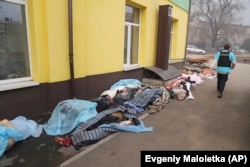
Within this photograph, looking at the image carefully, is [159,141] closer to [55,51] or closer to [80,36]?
[55,51]

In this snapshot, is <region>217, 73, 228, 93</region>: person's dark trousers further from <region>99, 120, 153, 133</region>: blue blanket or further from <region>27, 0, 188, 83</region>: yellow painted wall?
<region>99, 120, 153, 133</region>: blue blanket

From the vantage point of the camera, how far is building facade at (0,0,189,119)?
4105 mm

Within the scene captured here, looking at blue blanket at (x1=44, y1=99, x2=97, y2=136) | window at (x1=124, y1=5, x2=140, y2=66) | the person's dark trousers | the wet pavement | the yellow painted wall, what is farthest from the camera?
window at (x1=124, y1=5, x2=140, y2=66)

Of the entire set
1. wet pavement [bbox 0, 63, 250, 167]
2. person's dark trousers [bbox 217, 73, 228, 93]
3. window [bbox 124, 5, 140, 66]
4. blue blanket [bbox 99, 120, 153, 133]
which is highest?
window [bbox 124, 5, 140, 66]

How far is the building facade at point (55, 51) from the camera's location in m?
4.11

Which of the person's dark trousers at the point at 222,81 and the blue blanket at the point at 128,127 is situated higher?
the person's dark trousers at the point at 222,81

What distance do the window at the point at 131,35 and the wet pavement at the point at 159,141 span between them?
290 centimetres

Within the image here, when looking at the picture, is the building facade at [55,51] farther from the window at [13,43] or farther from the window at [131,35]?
the window at [131,35]

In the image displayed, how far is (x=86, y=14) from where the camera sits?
521 cm

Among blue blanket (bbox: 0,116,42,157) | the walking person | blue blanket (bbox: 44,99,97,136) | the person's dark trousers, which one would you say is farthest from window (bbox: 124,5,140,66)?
blue blanket (bbox: 0,116,42,157)

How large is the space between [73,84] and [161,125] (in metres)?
2.33

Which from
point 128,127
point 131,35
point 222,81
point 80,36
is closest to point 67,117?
point 128,127

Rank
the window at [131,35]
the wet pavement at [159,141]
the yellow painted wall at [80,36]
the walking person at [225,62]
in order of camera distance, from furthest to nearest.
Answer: the window at [131,35]
the walking person at [225,62]
the yellow painted wall at [80,36]
the wet pavement at [159,141]

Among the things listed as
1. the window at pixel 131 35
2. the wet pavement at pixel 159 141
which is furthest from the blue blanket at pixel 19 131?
the window at pixel 131 35
